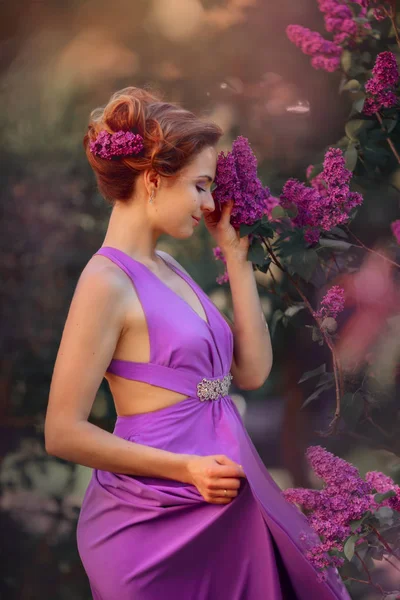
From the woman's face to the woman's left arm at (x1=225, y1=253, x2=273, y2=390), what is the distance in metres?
0.15

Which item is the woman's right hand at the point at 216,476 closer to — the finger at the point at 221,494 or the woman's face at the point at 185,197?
the finger at the point at 221,494

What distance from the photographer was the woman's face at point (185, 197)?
166 cm

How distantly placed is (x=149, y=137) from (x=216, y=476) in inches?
27.0

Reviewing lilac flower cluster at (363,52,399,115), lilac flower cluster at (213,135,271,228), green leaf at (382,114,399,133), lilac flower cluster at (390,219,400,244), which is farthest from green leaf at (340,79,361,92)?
lilac flower cluster at (213,135,271,228)

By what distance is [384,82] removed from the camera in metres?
2.03

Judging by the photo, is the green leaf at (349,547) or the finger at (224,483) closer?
the finger at (224,483)

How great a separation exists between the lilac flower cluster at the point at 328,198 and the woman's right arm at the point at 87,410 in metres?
0.56

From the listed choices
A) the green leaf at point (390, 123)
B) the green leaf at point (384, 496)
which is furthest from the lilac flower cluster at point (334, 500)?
the green leaf at point (390, 123)

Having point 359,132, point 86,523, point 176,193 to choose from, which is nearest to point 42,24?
point 359,132

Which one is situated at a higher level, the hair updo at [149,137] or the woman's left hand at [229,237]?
the hair updo at [149,137]

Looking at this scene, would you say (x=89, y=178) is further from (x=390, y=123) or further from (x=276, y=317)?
(x=390, y=123)

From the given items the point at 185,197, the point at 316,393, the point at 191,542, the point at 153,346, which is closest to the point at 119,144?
the point at 185,197

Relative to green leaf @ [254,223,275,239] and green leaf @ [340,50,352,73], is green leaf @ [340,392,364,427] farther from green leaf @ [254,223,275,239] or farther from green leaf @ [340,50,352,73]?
green leaf @ [340,50,352,73]

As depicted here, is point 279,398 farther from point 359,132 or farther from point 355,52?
point 355,52
